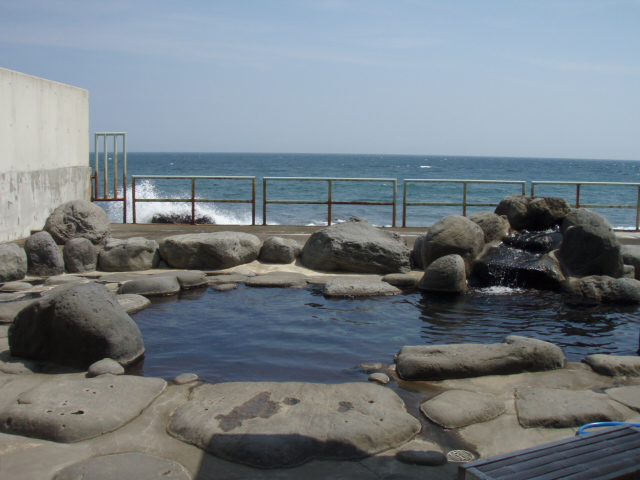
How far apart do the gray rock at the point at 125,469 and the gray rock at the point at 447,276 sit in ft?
19.6

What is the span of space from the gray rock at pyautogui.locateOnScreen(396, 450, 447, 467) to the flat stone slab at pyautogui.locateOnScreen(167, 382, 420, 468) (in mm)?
180

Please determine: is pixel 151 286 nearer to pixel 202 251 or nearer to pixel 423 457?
pixel 202 251

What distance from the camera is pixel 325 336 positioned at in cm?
667

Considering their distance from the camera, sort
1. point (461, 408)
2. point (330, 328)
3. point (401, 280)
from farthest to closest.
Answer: point (401, 280) < point (330, 328) < point (461, 408)

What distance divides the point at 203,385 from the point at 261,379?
21.2 inches

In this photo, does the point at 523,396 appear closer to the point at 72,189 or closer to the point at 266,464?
the point at 266,464

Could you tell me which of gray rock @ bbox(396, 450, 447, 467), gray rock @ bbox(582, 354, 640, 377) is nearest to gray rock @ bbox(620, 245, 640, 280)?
gray rock @ bbox(582, 354, 640, 377)

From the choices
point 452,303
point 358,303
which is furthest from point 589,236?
point 358,303

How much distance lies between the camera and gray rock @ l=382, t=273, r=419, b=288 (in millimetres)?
9273

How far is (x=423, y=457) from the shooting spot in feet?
12.4

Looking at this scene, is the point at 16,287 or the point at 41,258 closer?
the point at 16,287

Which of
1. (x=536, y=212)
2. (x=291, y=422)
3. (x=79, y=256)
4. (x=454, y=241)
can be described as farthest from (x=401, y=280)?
(x=291, y=422)

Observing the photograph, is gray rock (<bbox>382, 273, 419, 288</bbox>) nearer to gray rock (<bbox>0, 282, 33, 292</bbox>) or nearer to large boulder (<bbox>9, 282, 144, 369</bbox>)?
large boulder (<bbox>9, 282, 144, 369</bbox>)

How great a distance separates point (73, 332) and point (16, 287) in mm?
3408
